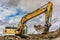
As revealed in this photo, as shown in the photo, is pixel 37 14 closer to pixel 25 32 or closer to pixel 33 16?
pixel 33 16

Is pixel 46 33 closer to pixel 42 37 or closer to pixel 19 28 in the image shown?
pixel 42 37

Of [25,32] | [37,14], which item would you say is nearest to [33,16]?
[37,14]

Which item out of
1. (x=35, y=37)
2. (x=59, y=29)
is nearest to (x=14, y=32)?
(x=35, y=37)

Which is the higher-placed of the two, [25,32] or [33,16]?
[33,16]

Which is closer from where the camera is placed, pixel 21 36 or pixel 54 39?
pixel 21 36

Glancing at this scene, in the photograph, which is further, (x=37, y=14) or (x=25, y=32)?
(x=25, y=32)

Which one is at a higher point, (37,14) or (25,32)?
(37,14)

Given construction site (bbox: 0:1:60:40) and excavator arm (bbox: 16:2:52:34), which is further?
construction site (bbox: 0:1:60:40)

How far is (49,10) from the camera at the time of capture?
15.8 meters

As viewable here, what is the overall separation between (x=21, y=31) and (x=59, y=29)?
613cm

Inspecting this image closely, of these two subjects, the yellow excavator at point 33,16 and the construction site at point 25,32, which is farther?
the construction site at point 25,32

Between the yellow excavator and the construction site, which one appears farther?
the construction site

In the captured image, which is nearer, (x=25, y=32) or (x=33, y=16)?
(x=33, y=16)

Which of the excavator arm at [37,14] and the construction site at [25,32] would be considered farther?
the construction site at [25,32]
